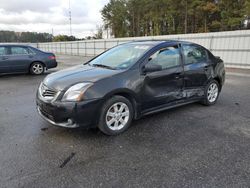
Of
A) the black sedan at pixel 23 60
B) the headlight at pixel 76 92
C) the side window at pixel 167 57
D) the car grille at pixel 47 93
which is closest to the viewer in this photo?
the headlight at pixel 76 92

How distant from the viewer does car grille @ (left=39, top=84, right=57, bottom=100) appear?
9.90 ft

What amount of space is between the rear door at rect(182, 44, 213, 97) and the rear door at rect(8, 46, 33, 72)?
7229mm

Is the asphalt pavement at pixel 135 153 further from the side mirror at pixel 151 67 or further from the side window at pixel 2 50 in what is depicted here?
the side window at pixel 2 50

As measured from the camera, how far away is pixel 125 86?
3188 millimetres

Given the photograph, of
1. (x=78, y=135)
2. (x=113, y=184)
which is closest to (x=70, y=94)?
(x=78, y=135)

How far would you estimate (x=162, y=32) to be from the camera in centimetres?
3728

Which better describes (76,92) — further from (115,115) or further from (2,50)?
(2,50)

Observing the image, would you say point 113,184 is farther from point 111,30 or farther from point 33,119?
point 111,30

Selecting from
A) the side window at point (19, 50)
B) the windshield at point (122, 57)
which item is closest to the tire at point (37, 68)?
the side window at point (19, 50)

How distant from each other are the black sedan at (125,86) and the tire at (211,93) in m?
0.05

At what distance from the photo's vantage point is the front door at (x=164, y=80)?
352 cm

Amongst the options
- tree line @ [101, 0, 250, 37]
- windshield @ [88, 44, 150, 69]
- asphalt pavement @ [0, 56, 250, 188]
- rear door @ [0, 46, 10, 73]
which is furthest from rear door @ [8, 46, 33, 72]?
tree line @ [101, 0, 250, 37]

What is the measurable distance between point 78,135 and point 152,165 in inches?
52.1

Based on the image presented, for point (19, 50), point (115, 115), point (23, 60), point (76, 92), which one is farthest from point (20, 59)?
point (115, 115)
